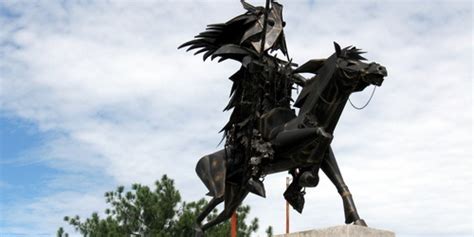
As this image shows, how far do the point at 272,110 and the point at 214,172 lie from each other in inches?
45.8

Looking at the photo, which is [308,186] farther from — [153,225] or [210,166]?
[153,225]

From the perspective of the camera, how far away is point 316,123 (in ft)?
29.0

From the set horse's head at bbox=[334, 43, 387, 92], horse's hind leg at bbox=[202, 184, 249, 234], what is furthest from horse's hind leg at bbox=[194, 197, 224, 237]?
horse's head at bbox=[334, 43, 387, 92]

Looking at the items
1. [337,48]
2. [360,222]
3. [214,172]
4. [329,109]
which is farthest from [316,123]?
[214,172]

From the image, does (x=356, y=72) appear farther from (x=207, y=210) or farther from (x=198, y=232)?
(x=198, y=232)

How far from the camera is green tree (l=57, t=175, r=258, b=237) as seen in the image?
2072cm

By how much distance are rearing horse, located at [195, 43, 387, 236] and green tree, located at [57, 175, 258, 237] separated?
11.7 m

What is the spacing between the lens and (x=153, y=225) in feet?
69.3

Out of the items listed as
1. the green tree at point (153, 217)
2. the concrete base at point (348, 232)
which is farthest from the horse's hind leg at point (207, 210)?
the green tree at point (153, 217)

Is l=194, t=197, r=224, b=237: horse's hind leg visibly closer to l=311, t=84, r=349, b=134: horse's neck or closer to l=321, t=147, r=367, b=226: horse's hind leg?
l=321, t=147, r=367, b=226: horse's hind leg

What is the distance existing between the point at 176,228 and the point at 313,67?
12426 millimetres

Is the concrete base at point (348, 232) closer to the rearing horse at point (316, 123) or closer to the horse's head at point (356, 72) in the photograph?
the rearing horse at point (316, 123)

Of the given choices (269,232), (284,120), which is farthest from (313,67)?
(269,232)

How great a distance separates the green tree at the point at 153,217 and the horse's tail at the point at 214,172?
1074 cm
